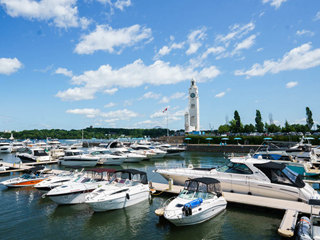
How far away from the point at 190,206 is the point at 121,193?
5181 millimetres

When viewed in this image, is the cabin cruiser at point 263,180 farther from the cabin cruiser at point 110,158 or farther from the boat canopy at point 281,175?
the cabin cruiser at point 110,158

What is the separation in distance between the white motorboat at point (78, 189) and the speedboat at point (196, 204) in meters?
6.82

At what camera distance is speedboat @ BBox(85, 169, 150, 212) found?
13914 mm

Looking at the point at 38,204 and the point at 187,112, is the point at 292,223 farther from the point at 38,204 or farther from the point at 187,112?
the point at 187,112

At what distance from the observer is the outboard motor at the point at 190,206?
446 inches

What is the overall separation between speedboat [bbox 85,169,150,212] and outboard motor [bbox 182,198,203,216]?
4.72 meters

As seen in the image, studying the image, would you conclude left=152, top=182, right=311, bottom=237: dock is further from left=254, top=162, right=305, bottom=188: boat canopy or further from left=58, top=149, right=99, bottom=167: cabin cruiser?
left=58, top=149, right=99, bottom=167: cabin cruiser

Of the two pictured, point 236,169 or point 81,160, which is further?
point 81,160

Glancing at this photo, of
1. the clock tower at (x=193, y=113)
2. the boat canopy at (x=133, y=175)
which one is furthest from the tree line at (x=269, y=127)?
the boat canopy at (x=133, y=175)

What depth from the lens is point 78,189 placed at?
16.0 metres

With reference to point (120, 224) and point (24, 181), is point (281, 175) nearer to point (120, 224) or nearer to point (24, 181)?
point (120, 224)

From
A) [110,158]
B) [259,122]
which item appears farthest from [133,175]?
[259,122]

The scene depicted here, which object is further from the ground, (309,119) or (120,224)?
(309,119)

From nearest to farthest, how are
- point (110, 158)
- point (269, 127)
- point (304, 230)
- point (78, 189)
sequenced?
1. point (304, 230)
2. point (78, 189)
3. point (110, 158)
4. point (269, 127)
